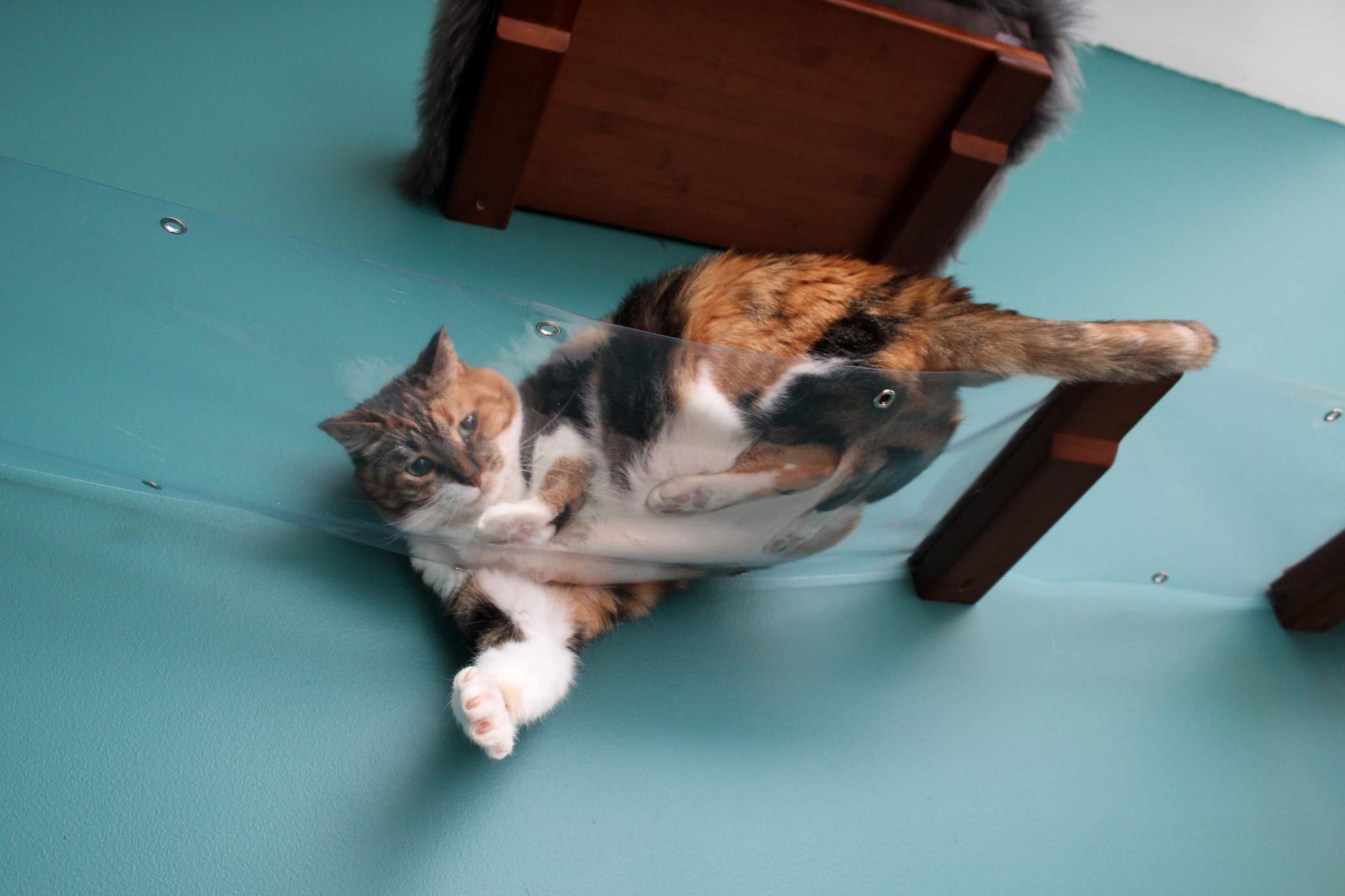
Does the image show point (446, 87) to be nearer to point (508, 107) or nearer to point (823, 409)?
point (508, 107)

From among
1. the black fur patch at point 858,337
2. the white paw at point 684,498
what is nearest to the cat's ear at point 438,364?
the white paw at point 684,498

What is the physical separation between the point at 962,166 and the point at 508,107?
0.83 metres

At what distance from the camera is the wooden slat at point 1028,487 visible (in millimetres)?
1517

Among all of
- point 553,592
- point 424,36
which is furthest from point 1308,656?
point 424,36

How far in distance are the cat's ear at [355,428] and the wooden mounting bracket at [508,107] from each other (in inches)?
30.0

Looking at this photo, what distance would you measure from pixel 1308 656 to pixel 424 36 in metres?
2.14

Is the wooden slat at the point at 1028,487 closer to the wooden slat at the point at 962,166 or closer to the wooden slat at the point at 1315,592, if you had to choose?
the wooden slat at the point at 1315,592

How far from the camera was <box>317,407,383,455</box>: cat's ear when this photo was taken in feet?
4.44

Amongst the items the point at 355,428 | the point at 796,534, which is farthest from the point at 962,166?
the point at 355,428

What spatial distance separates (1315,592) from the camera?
187cm

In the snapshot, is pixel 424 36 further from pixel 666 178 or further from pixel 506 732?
pixel 506 732

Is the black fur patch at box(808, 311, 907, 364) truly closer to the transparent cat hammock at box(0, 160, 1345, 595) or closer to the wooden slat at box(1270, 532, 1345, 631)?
the transparent cat hammock at box(0, 160, 1345, 595)

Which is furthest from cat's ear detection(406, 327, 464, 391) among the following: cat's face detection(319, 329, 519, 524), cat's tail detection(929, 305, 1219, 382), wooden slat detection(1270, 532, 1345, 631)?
wooden slat detection(1270, 532, 1345, 631)

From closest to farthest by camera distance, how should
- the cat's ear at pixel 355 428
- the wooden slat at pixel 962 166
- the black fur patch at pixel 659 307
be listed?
the cat's ear at pixel 355 428 → the black fur patch at pixel 659 307 → the wooden slat at pixel 962 166
